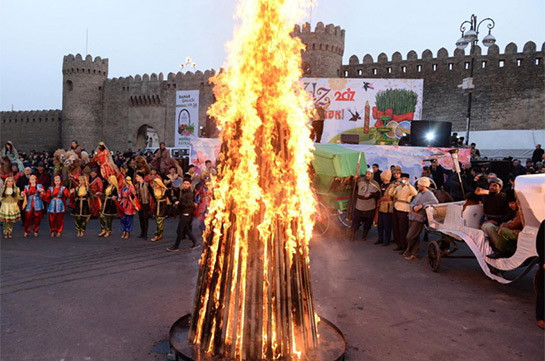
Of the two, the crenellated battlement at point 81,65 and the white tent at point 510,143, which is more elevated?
the crenellated battlement at point 81,65

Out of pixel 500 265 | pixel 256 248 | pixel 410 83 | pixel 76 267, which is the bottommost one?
pixel 76 267

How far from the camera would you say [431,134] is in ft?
53.2

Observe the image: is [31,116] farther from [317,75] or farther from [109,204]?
[109,204]

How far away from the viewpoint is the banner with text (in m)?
23.1

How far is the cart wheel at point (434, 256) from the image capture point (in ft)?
24.3

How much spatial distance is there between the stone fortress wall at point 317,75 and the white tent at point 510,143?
33.4 ft

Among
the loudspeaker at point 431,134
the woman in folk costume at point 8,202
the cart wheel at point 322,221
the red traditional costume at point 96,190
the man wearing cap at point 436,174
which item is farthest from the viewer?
the loudspeaker at point 431,134

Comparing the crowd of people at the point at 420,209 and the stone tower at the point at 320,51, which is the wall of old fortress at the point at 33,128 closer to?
the stone tower at the point at 320,51

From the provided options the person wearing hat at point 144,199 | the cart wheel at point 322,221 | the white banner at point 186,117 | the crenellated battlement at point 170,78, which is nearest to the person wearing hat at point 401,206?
the cart wheel at point 322,221

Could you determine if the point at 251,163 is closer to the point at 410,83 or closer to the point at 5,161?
the point at 5,161

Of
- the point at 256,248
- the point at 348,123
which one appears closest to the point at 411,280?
the point at 256,248

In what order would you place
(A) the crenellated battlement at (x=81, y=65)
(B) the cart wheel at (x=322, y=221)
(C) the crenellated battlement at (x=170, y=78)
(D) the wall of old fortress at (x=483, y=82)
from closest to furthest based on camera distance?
(B) the cart wheel at (x=322, y=221) < (D) the wall of old fortress at (x=483, y=82) < (C) the crenellated battlement at (x=170, y=78) < (A) the crenellated battlement at (x=81, y=65)

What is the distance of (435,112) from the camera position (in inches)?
1254

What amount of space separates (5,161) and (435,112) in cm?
2859
